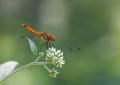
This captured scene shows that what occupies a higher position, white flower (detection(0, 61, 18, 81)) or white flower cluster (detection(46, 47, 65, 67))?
white flower cluster (detection(46, 47, 65, 67))

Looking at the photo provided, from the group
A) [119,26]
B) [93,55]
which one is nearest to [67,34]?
[119,26]

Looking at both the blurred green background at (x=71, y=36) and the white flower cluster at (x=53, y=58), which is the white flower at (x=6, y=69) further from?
the blurred green background at (x=71, y=36)

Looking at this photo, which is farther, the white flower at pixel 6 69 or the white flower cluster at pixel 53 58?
the white flower cluster at pixel 53 58

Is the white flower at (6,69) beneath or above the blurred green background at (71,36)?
beneath

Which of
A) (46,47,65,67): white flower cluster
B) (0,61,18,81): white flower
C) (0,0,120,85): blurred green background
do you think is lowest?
(0,61,18,81): white flower

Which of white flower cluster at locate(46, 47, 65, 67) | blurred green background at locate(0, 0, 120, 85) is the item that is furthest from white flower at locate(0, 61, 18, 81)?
blurred green background at locate(0, 0, 120, 85)

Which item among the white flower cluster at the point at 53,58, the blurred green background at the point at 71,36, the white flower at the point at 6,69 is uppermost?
the blurred green background at the point at 71,36

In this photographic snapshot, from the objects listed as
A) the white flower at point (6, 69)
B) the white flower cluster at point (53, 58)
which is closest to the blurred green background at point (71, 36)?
the white flower cluster at point (53, 58)

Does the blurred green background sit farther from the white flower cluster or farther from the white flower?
the white flower
